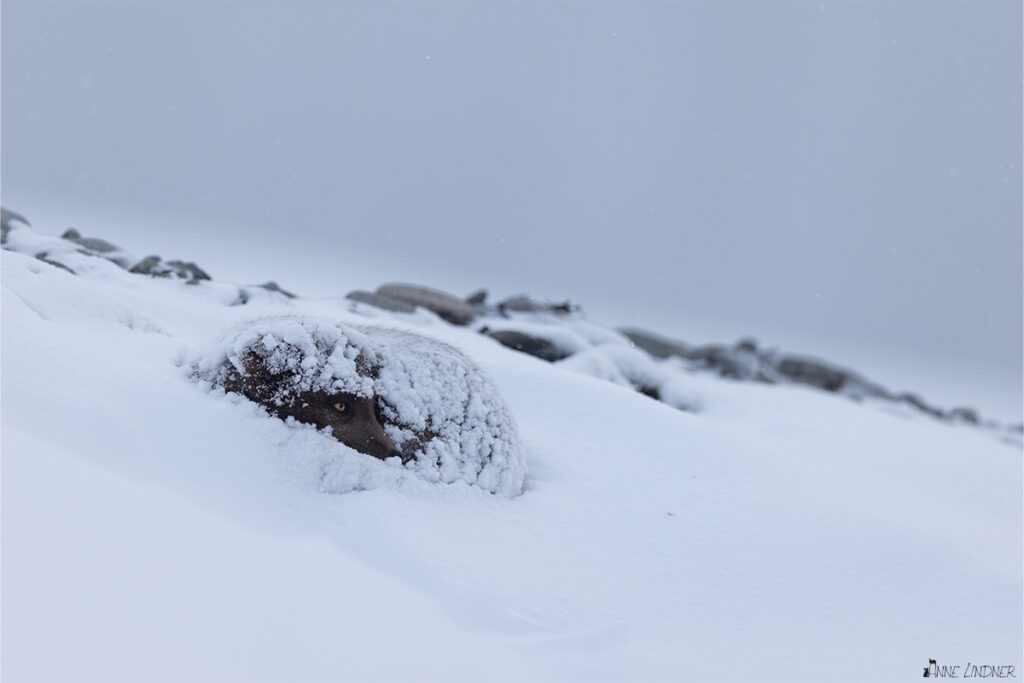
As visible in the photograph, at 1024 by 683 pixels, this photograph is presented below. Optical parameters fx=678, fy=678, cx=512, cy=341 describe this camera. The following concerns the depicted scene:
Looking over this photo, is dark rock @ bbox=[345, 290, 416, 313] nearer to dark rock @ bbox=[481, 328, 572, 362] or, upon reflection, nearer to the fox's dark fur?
dark rock @ bbox=[481, 328, 572, 362]

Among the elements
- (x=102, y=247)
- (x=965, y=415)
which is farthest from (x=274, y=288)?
(x=965, y=415)

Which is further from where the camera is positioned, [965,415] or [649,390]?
[965,415]

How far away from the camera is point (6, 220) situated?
271 inches

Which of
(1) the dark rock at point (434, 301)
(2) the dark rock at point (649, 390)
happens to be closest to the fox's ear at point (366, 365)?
(2) the dark rock at point (649, 390)

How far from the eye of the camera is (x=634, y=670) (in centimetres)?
224

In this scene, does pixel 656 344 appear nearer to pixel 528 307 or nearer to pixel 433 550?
pixel 528 307

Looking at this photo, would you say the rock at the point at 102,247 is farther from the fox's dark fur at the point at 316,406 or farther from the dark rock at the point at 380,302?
the fox's dark fur at the point at 316,406

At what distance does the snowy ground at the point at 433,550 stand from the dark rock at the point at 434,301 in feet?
Answer: 14.6

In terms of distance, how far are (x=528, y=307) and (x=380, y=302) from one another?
3.38 m

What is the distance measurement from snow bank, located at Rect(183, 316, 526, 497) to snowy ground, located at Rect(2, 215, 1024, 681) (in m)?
0.12

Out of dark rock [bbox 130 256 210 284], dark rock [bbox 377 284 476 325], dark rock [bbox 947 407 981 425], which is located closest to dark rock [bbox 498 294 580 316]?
dark rock [bbox 377 284 476 325]

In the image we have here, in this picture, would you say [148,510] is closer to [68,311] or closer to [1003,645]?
[68,311]

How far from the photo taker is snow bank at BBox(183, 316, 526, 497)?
319cm

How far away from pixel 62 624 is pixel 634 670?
1652 millimetres
